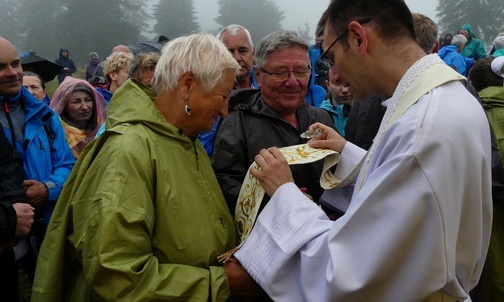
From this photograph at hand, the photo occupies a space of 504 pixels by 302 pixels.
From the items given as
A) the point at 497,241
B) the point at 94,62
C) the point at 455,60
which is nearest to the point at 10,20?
the point at 94,62

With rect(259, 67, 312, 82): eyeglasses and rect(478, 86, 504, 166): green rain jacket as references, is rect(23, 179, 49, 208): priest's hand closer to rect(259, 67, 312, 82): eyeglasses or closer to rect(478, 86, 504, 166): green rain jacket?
rect(259, 67, 312, 82): eyeglasses

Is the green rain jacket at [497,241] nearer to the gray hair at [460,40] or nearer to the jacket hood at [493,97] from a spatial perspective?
the jacket hood at [493,97]

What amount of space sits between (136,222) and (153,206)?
12cm

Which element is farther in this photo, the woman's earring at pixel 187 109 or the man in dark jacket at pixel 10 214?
the man in dark jacket at pixel 10 214

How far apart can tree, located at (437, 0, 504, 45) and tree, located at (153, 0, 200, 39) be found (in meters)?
31.1

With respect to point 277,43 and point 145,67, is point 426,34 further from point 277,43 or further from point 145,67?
point 145,67

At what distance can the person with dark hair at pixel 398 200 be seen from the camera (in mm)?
1412

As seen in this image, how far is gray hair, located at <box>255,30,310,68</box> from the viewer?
277 centimetres

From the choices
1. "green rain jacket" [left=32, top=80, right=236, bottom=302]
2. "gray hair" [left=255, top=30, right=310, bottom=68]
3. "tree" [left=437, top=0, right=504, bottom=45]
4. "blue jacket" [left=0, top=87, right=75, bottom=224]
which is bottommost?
"tree" [left=437, top=0, right=504, bottom=45]

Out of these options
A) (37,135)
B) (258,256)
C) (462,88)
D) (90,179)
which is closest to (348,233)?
(258,256)

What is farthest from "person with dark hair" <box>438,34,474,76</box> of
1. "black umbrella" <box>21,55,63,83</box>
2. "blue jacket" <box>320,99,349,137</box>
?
"black umbrella" <box>21,55,63,83</box>

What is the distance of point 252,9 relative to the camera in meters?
75.9

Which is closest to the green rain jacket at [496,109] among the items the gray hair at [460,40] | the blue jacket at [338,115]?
the blue jacket at [338,115]

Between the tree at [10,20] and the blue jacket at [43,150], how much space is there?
188ft
